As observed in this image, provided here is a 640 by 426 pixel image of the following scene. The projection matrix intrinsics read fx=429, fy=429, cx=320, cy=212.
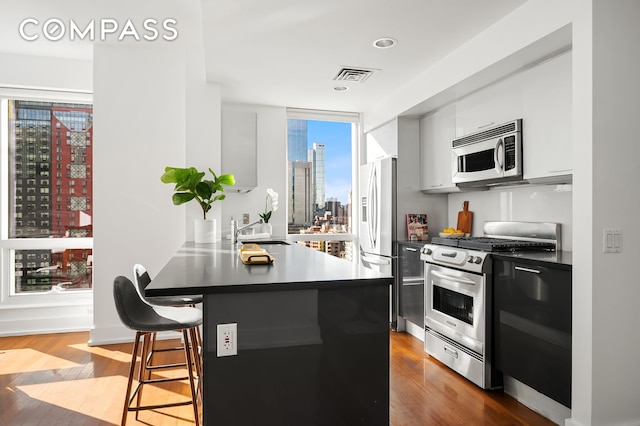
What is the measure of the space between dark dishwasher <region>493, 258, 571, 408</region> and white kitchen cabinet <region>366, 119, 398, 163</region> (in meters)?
2.03

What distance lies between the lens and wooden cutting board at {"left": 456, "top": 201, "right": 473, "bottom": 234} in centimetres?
410

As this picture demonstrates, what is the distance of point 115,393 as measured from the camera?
287cm

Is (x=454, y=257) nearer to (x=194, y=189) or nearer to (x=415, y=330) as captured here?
(x=415, y=330)

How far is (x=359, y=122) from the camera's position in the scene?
5488 millimetres

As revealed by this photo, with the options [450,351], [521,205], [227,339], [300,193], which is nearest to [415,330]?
[450,351]

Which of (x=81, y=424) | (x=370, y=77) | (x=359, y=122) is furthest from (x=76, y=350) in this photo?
(x=359, y=122)

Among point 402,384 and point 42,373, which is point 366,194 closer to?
point 402,384

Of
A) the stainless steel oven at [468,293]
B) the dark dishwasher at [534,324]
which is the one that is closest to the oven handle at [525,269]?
the dark dishwasher at [534,324]

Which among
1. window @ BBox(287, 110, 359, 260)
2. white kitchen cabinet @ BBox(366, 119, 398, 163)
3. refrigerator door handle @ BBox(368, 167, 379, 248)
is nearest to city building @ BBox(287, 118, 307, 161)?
window @ BBox(287, 110, 359, 260)

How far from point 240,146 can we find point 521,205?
2.78m

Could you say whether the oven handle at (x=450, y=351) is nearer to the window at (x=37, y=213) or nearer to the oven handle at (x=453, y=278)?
the oven handle at (x=453, y=278)

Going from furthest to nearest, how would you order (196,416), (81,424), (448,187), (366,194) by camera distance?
(366,194) < (448,187) < (81,424) < (196,416)

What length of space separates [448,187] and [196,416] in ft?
9.35

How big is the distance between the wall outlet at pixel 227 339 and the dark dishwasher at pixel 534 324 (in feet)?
→ 5.86
